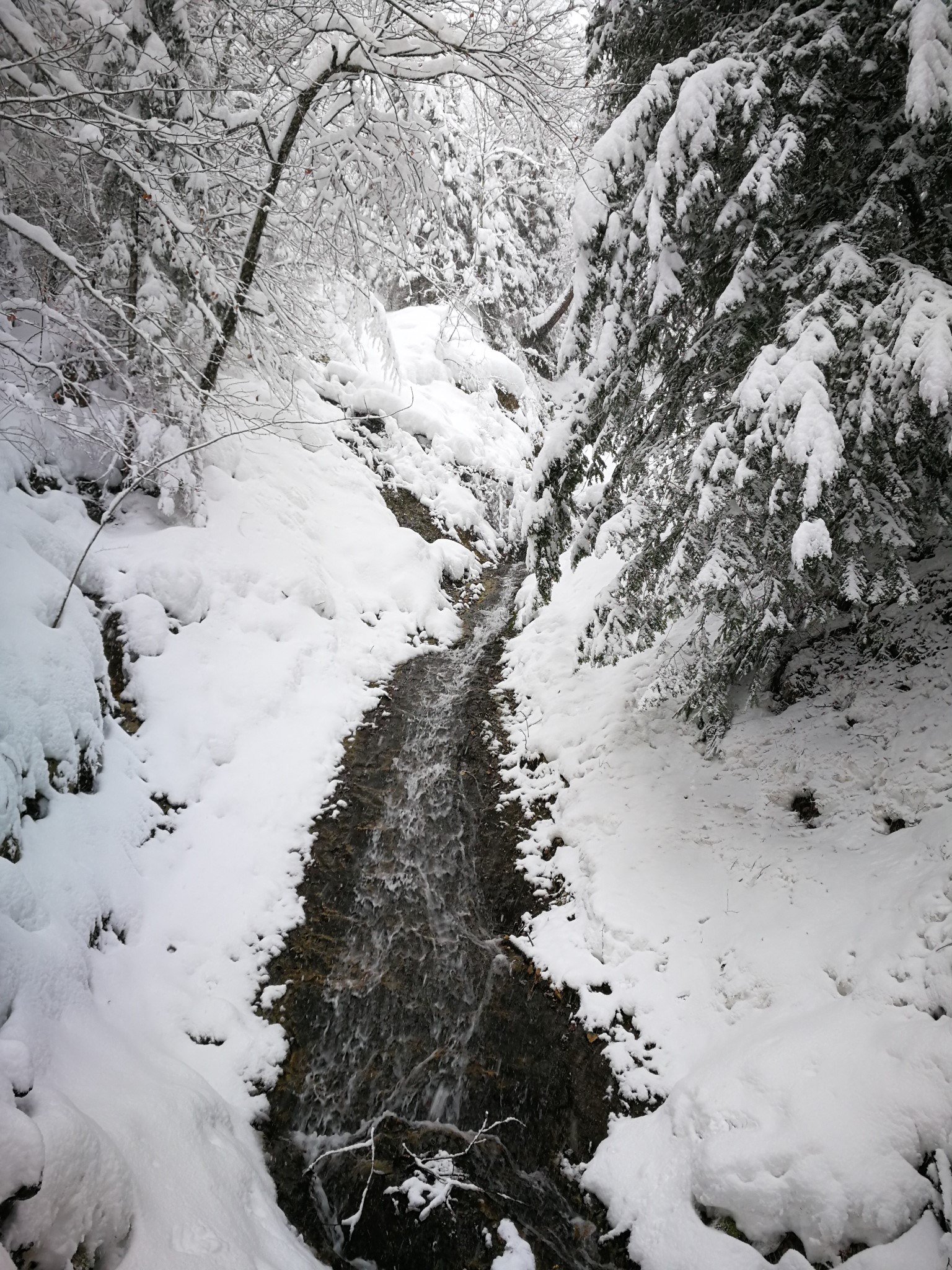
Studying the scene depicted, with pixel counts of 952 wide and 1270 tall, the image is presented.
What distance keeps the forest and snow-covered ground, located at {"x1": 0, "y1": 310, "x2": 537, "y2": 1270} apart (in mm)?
40

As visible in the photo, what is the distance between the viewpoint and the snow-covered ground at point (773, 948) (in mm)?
3357

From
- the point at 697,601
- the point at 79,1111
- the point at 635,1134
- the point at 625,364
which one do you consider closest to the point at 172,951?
the point at 79,1111

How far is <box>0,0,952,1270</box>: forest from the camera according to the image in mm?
3570

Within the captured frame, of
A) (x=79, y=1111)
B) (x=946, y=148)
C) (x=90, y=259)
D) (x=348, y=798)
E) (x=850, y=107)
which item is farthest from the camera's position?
(x=90, y=259)

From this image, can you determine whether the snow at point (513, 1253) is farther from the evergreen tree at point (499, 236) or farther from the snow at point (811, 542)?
the evergreen tree at point (499, 236)

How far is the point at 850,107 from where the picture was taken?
4.45 meters

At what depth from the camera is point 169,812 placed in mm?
5957

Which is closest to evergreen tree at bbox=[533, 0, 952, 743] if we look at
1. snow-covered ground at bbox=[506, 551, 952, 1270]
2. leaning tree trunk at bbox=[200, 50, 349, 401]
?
snow-covered ground at bbox=[506, 551, 952, 1270]

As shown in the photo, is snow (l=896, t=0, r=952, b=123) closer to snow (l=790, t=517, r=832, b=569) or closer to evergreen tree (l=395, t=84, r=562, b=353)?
snow (l=790, t=517, r=832, b=569)

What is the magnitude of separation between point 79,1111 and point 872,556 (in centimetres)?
718

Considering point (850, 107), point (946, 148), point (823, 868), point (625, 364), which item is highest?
point (850, 107)

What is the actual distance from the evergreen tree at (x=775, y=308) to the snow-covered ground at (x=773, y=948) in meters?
1.10

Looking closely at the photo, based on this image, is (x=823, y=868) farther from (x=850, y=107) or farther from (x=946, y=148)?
(x=850, y=107)

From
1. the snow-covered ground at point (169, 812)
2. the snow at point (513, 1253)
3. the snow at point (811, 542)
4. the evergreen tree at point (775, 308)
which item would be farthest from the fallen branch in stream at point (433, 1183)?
the snow at point (811, 542)
